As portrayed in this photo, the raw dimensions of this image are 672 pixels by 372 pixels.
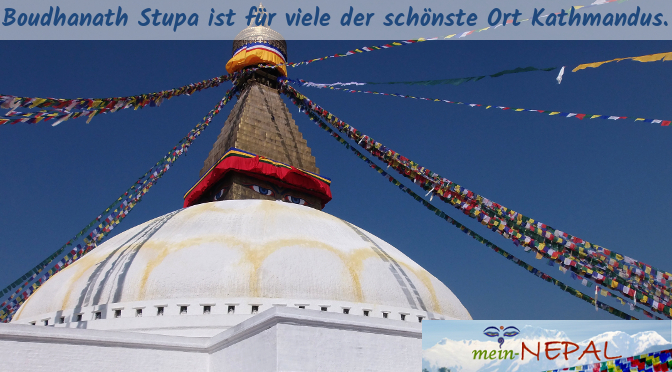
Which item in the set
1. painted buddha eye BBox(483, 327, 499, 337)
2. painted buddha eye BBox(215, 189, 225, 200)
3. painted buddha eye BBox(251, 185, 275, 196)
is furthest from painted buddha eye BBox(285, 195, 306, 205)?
painted buddha eye BBox(483, 327, 499, 337)

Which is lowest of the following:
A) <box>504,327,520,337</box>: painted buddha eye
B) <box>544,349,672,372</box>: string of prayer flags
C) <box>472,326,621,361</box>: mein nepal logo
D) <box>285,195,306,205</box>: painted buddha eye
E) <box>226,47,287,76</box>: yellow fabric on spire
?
<box>544,349,672,372</box>: string of prayer flags

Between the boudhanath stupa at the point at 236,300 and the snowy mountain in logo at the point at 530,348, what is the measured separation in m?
1.51

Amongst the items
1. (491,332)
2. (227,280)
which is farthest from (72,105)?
(491,332)

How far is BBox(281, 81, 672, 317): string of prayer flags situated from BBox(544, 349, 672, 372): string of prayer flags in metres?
2.18

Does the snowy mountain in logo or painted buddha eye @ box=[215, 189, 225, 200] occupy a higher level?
painted buddha eye @ box=[215, 189, 225, 200]

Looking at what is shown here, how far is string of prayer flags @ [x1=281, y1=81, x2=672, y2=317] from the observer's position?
22.1 ft

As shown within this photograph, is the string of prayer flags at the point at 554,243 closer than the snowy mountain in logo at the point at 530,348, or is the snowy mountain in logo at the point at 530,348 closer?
the snowy mountain in logo at the point at 530,348

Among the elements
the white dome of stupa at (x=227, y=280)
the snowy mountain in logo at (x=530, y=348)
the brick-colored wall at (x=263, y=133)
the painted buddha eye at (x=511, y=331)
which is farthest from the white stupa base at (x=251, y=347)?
the brick-colored wall at (x=263, y=133)

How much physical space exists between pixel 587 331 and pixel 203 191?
9.28 metres

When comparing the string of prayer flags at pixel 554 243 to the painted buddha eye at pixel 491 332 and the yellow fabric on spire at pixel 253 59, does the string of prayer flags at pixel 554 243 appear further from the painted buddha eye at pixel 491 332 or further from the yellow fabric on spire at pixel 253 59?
the yellow fabric on spire at pixel 253 59

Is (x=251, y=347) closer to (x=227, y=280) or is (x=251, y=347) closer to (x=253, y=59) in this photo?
(x=227, y=280)

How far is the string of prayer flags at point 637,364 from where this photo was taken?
464cm

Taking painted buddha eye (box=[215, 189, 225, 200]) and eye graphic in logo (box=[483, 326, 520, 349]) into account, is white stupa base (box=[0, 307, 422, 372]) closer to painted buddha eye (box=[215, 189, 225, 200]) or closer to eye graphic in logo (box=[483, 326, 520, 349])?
eye graphic in logo (box=[483, 326, 520, 349])

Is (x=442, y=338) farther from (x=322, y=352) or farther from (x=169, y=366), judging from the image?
(x=169, y=366)
